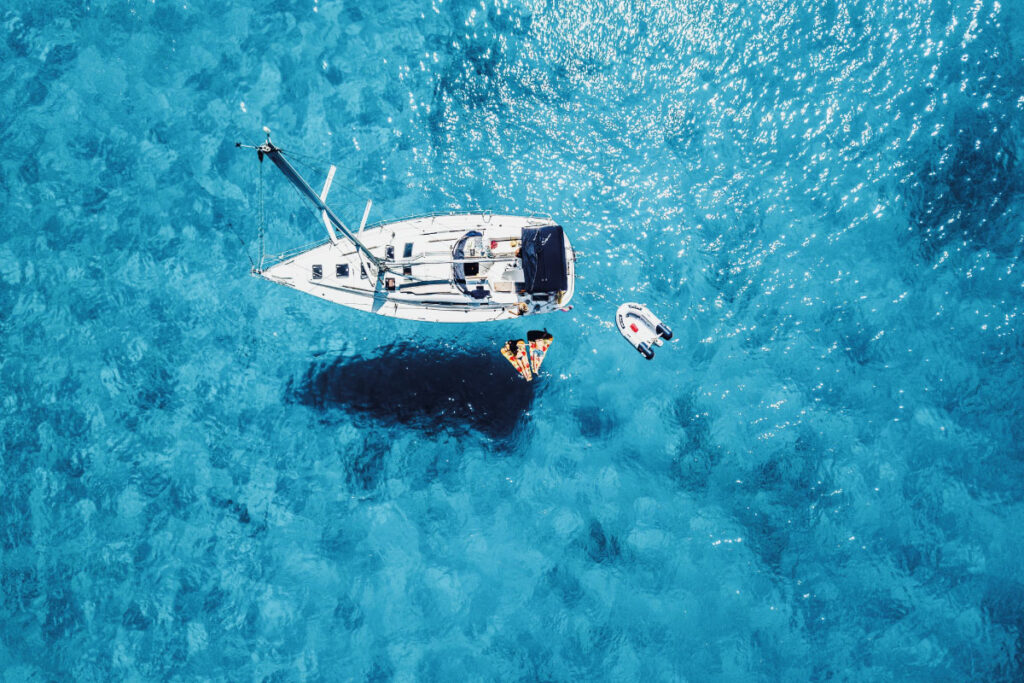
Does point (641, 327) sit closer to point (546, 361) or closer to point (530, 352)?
point (546, 361)

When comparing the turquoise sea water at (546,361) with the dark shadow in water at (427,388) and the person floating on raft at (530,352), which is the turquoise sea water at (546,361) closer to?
the dark shadow in water at (427,388)

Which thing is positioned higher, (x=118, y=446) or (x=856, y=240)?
(x=856, y=240)

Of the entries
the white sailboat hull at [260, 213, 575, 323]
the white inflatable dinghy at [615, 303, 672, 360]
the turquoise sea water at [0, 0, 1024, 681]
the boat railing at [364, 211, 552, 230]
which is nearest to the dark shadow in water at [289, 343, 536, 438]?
the turquoise sea water at [0, 0, 1024, 681]

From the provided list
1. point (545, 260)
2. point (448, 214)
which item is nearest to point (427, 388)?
point (448, 214)

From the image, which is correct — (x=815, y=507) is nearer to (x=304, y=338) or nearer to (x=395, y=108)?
(x=304, y=338)

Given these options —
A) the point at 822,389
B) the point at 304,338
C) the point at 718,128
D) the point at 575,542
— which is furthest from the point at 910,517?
the point at 304,338

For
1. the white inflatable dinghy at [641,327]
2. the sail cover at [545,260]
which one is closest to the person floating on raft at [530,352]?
the sail cover at [545,260]

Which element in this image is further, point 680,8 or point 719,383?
point 680,8
